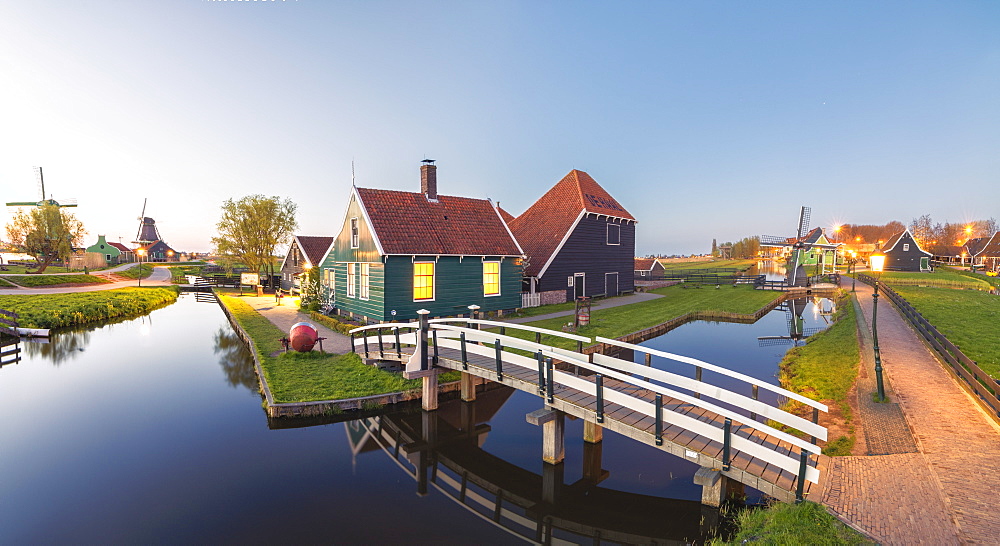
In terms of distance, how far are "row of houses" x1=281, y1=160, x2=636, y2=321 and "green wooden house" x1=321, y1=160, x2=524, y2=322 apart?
0.05 m

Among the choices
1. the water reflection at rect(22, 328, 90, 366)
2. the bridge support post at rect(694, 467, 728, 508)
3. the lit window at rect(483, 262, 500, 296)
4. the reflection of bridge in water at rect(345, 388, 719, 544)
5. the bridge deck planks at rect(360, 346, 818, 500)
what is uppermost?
the lit window at rect(483, 262, 500, 296)

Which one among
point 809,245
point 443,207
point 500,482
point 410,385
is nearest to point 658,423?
point 500,482

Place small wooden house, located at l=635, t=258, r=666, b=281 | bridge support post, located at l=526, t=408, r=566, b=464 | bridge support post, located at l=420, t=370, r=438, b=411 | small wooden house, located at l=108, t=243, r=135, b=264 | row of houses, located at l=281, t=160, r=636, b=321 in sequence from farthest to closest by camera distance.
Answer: small wooden house, located at l=108, t=243, r=135, b=264 → small wooden house, located at l=635, t=258, r=666, b=281 → row of houses, located at l=281, t=160, r=636, b=321 → bridge support post, located at l=420, t=370, r=438, b=411 → bridge support post, located at l=526, t=408, r=566, b=464

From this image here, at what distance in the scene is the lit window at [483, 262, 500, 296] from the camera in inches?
922

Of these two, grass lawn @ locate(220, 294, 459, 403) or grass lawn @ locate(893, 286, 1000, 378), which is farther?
grass lawn @ locate(893, 286, 1000, 378)

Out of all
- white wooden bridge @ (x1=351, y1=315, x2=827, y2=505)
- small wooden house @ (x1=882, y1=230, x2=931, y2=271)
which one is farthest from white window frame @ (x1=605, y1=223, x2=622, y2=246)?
small wooden house @ (x1=882, y1=230, x2=931, y2=271)

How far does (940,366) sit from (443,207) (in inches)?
813

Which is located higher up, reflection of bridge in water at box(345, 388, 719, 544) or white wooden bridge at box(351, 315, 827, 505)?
white wooden bridge at box(351, 315, 827, 505)

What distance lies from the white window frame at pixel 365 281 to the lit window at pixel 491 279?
20.2ft

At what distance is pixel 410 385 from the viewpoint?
12.9m

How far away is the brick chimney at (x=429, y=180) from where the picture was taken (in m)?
22.8

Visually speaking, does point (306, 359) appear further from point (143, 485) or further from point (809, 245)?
point (809, 245)

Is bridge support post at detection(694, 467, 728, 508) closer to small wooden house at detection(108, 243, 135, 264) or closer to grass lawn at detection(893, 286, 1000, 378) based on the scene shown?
grass lawn at detection(893, 286, 1000, 378)

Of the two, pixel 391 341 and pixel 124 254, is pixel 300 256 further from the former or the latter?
pixel 124 254
